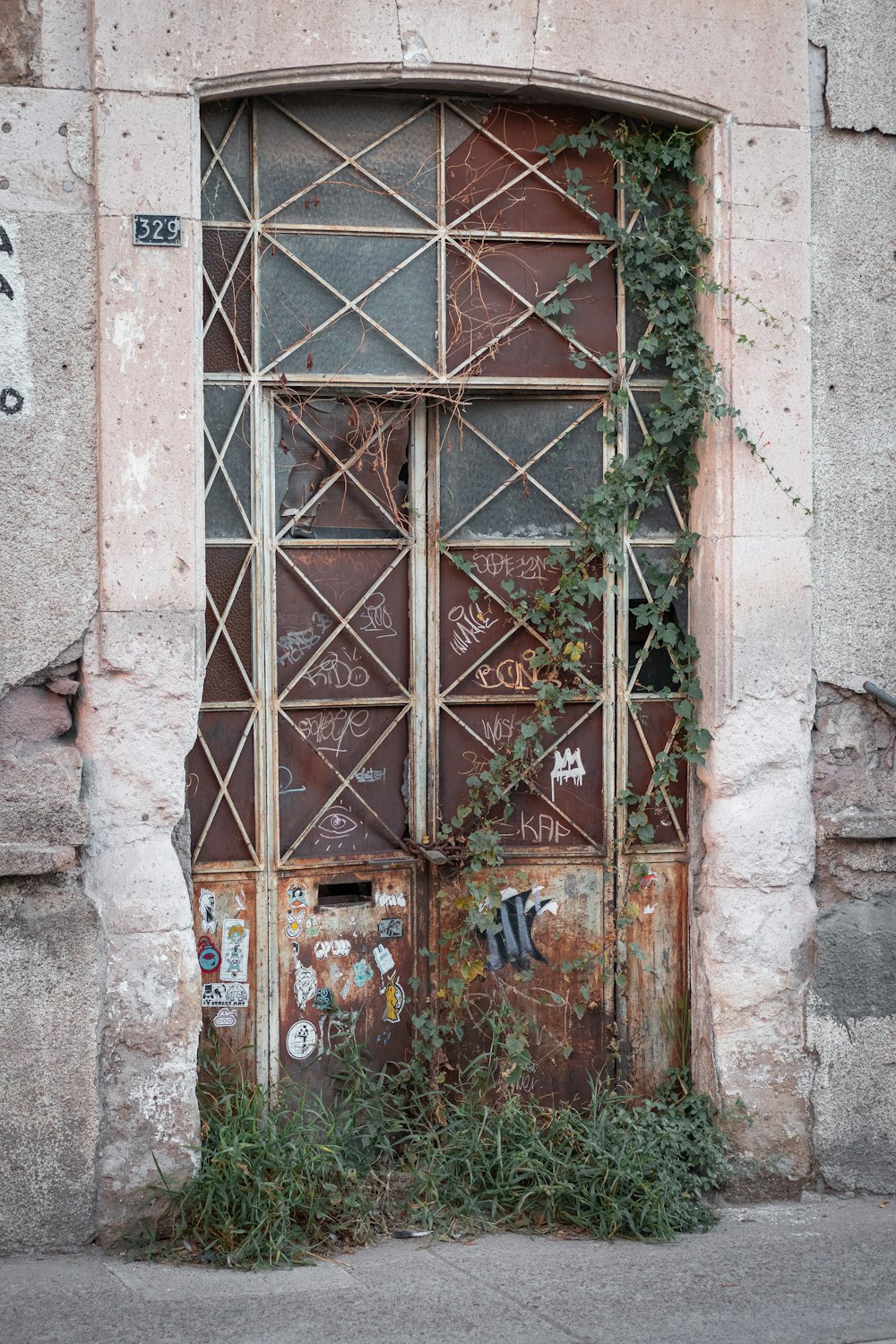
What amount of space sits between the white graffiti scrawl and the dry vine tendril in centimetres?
8

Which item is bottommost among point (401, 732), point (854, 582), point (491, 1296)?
point (491, 1296)

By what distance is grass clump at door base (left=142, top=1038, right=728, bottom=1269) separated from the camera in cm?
409

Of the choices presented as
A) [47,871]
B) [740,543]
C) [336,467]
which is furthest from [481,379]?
[47,871]

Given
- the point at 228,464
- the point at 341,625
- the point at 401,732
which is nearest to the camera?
the point at 228,464

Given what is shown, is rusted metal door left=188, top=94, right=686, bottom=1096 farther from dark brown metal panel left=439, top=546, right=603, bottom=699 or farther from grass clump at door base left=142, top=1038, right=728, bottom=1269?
grass clump at door base left=142, top=1038, right=728, bottom=1269

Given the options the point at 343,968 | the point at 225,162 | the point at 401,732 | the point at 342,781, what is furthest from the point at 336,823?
the point at 225,162

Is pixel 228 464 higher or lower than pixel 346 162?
lower

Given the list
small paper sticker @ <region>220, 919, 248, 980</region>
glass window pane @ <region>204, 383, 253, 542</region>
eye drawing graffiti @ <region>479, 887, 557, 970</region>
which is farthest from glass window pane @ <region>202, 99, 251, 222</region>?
eye drawing graffiti @ <region>479, 887, 557, 970</region>

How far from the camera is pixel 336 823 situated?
15.4 feet

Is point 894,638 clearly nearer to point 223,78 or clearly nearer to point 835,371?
point 835,371

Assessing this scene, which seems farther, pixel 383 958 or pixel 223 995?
pixel 383 958

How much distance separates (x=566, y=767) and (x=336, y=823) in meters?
0.91

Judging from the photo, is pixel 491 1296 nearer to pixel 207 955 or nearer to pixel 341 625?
pixel 207 955

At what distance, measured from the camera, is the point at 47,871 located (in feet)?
13.1
